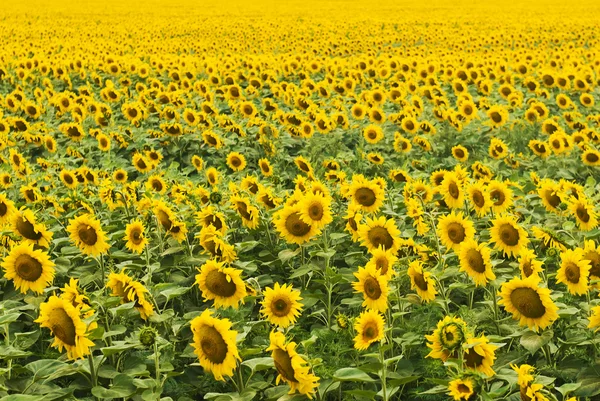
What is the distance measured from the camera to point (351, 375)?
2971mm

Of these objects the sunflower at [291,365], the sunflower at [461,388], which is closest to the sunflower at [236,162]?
the sunflower at [291,365]

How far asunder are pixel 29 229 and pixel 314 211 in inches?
69.5

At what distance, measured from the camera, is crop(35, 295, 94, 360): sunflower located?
2900mm

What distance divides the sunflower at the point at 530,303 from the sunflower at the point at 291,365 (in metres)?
1.13

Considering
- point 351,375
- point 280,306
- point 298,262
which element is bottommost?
point 298,262

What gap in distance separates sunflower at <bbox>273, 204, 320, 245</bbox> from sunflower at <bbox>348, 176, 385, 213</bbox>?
479 millimetres

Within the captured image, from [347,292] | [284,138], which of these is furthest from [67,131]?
[347,292]

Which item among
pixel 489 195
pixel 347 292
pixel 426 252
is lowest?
pixel 347 292

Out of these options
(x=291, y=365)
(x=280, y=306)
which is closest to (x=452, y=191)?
(x=280, y=306)

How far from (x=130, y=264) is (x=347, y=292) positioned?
1451 millimetres

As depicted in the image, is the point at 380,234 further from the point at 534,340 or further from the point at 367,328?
the point at 534,340

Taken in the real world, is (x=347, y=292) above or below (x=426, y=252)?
below

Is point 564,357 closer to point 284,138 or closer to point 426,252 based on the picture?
point 426,252

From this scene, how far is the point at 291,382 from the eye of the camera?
9.56ft
